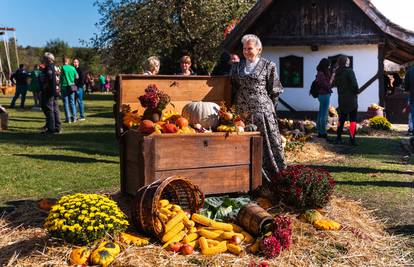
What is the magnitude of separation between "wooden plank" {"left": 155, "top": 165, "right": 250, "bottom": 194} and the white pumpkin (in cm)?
62

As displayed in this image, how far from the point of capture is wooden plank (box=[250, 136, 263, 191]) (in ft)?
20.6

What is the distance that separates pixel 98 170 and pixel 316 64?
12.6 metres

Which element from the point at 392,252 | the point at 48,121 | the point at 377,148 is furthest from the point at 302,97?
the point at 392,252

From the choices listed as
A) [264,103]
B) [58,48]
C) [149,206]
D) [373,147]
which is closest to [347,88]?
[373,147]

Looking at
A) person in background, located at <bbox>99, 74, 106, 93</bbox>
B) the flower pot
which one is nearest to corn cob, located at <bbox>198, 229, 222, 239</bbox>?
the flower pot

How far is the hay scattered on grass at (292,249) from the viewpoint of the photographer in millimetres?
4344

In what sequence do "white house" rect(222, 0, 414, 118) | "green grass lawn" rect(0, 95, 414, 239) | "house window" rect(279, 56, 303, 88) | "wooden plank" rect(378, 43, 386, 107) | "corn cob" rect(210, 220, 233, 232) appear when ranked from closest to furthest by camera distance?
1. "corn cob" rect(210, 220, 233, 232)
2. "green grass lawn" rect(0, 95, 414, 239)
3. "white house" rect(222, 0, 414, 118)
4. "wooden plank" rect(378, 43, 386, 107)
5. "house window" rect(279, 56, 303, 88)

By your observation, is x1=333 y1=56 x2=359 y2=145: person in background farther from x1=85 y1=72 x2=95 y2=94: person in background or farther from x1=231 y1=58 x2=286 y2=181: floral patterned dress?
x1=85 y1=72 x2=95 y2=94: person in background

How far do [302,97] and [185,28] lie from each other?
6857 millimetres

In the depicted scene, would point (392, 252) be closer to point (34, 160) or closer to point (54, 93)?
point (34, 160)

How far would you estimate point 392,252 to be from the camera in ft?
16.3

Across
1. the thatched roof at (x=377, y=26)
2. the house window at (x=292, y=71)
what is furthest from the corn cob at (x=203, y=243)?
the house window at (x=292, y=71)

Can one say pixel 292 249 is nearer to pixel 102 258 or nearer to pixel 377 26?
pixel 102 258

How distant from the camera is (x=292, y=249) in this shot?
4797mm
